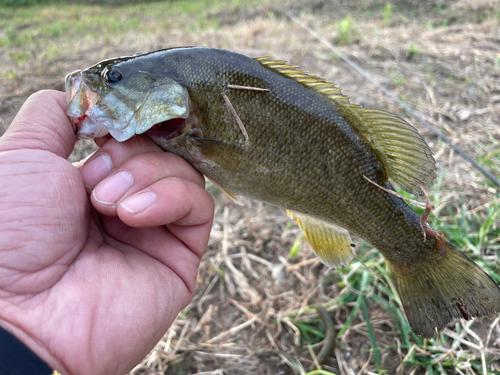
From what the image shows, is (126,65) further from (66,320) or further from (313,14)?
(313,14)

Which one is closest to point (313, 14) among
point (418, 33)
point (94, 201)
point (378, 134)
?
point (418, 33)

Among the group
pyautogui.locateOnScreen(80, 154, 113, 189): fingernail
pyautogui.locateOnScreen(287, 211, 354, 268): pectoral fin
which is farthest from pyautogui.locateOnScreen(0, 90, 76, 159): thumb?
pyautogui.locateOnScreen(287, 211, 354, 268): pectoral fin

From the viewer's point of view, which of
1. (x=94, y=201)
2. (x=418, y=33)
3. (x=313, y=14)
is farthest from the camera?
(x=313, y=14)

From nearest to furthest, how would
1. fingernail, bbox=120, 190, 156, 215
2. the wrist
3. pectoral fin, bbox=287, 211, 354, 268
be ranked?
1. the wrist
2. fingernail, bbox=120, 190, 156, 215
3. pectoral fin, bbox=287, 211, 354, 268

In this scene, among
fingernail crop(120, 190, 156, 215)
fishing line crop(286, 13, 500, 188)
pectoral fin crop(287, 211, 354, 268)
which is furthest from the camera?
fishing line crop(286, 13, 500, 188)

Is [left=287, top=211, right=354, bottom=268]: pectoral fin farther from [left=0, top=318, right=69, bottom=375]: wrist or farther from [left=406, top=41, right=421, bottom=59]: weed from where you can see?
[left=406, top=41, right=421, bottom=59]: weed

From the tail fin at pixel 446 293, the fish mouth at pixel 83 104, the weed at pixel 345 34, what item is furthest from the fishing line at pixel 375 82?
the fish mouth at pixel 83 104

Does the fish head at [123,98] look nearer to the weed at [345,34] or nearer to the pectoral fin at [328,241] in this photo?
the pectoral fin at [328,241]
